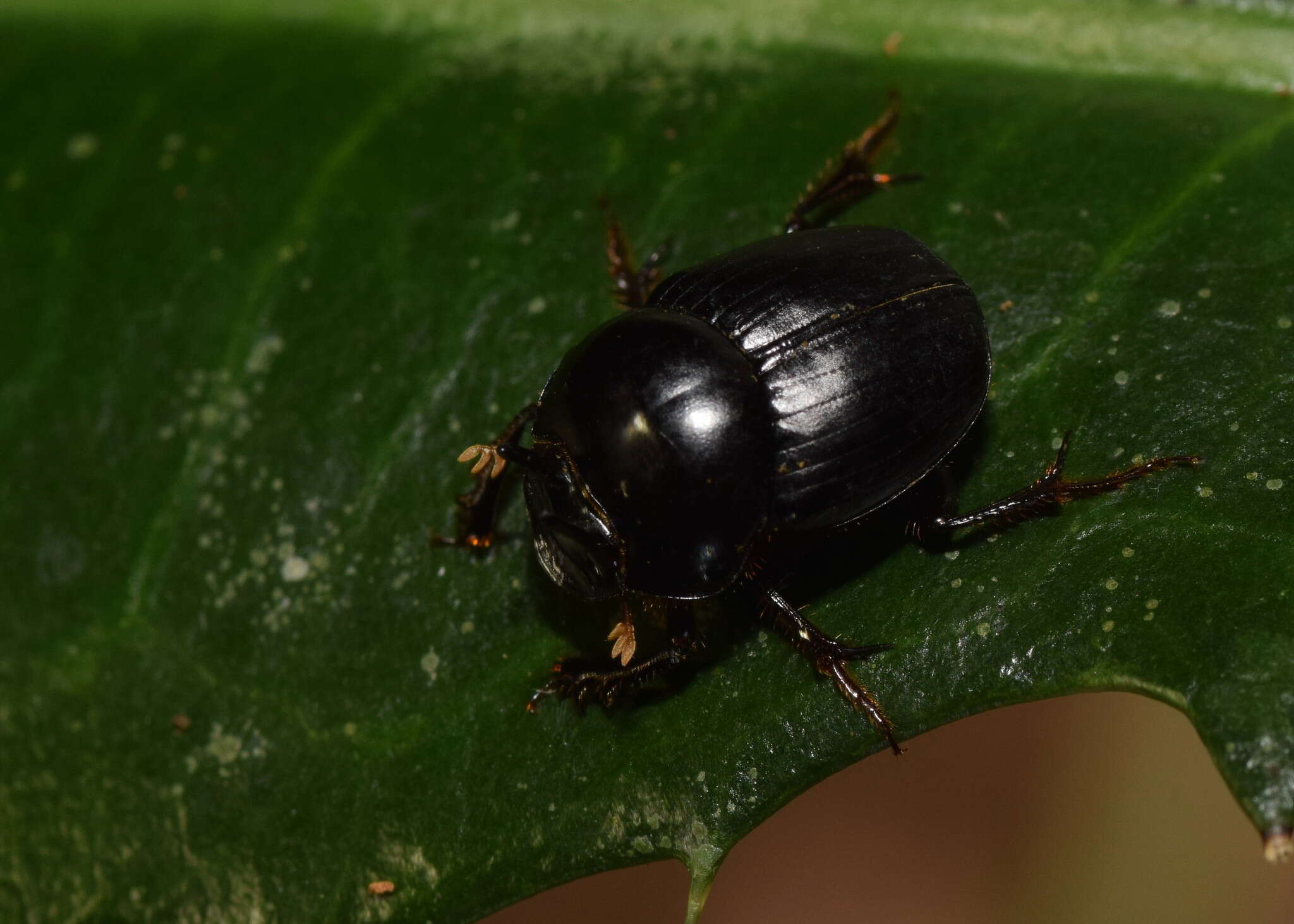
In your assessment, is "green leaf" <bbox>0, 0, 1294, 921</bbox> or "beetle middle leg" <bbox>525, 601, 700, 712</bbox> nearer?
"green leaf" <bbox>0, 0, 1294, 921</bbox>

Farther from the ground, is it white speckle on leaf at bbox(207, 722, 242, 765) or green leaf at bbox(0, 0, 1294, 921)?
green leaf at bbox(0, 0, 1294, 921)

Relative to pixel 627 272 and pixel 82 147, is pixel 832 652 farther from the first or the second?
pixel 82 147

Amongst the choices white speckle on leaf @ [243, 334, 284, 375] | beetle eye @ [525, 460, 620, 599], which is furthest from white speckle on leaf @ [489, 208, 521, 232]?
beetle eye @ [525, 460, 620, 599]

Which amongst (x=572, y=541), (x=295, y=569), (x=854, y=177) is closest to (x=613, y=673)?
(x=572, y=541)

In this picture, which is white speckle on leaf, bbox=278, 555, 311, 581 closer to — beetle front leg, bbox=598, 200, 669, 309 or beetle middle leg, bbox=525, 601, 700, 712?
beetle middle leg, bbox=525, 601, 700, 712

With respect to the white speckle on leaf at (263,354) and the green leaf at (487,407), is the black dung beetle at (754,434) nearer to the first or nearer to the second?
the green leaf at (487,407)

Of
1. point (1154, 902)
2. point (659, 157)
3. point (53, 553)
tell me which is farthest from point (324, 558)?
point (1154, 902)

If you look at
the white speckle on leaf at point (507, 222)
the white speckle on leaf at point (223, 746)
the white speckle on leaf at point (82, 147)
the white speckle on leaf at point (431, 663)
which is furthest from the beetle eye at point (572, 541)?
the white speckle on leaf at point (82, 147)
